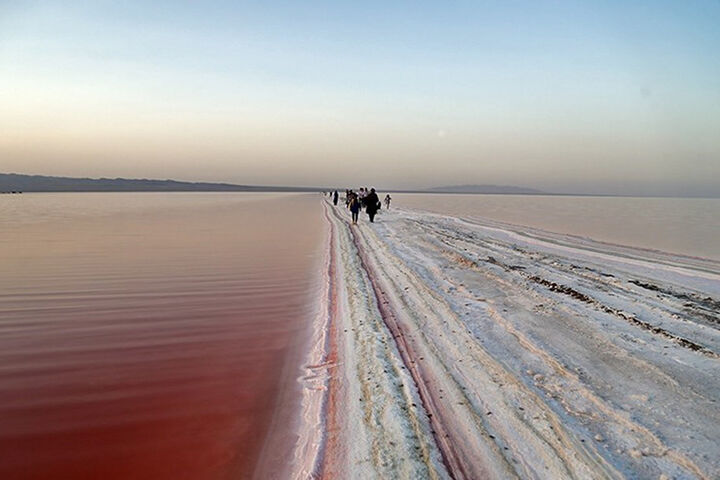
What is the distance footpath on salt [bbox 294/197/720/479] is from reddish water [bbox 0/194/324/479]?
0.63 meters

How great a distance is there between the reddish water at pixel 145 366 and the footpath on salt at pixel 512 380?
63 cm

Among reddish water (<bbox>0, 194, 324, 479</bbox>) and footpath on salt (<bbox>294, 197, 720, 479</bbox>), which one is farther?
reddish water (<bbox>0, 194, 324, 479</bbox>)

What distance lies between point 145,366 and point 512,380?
438cm

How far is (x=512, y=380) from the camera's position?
4602mm

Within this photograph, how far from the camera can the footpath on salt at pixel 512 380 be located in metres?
3.30

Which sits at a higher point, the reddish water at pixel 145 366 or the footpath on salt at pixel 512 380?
the footpath on salt at pixel 512 380

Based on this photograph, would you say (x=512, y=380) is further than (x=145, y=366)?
No

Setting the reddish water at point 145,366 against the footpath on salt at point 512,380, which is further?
the reddish water at point 145,366

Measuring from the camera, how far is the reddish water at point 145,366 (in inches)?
139

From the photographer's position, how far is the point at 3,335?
6.21 meters

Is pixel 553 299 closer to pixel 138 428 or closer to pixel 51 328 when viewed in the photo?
pixel 138 428

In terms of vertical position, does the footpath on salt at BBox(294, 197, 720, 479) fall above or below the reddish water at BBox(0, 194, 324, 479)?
above

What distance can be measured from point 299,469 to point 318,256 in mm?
10887

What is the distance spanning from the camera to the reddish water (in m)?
3.53
